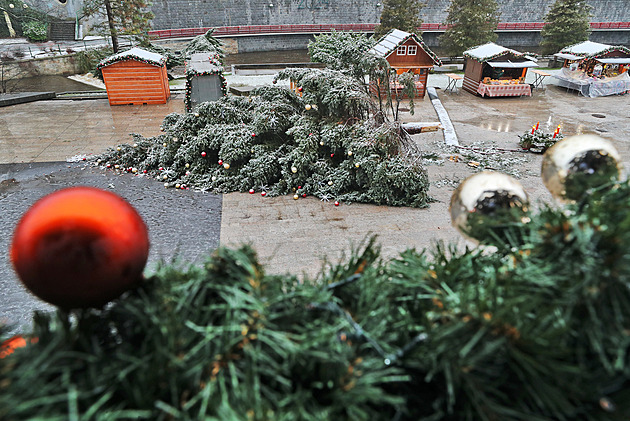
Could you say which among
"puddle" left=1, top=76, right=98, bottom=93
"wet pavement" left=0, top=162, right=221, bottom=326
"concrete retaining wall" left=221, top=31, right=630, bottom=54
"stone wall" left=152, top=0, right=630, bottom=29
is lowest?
"wet pavement" left=0, top=162, right=221, bottom=326

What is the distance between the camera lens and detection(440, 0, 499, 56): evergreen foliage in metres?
21.8

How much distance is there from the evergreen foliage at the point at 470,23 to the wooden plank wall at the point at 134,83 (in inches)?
660

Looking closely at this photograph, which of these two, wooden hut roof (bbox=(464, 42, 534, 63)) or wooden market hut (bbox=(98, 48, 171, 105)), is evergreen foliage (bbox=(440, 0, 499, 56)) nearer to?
wooden hut roof (bbox=(464, 42, 534, 63))

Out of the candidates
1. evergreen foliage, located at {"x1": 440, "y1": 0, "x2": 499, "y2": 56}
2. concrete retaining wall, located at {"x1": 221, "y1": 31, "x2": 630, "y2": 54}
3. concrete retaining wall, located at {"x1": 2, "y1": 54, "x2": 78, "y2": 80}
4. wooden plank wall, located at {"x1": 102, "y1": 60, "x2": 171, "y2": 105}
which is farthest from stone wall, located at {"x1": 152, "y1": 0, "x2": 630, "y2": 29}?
wooden plank wall, located at {"x1": 102, "y1": 60, "x2": 171, "y2": 105}

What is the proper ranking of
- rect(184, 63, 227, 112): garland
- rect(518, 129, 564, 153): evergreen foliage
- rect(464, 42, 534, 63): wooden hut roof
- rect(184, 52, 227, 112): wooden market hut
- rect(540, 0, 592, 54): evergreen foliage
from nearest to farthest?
rect(518, 129, 564, 153): evergreen foliage
rect(184, 63, 227, 112): garland
rect(184, 52, 227, 112): wooden market hut
rect(464, 42, 534, 63): wooden hut roof
rect(540, 0, 592, 54): evergreen foliage

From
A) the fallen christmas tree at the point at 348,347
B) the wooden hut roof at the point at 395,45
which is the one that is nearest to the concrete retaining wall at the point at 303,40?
the wooden hut roof at the point at 395,45

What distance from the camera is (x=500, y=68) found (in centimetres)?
1772

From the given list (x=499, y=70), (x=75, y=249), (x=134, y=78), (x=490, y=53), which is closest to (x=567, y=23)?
(x=499, y=70)

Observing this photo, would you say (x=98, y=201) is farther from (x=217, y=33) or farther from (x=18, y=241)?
(x=217, y=33)

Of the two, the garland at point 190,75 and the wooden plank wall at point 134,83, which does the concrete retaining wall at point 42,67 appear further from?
the garland at point 190,75

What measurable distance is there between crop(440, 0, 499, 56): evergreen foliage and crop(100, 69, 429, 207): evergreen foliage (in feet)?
57.3

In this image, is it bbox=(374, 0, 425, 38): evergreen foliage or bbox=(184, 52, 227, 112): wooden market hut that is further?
bbox=(374, 0, 425, 38): evergreen foliage

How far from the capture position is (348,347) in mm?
1371

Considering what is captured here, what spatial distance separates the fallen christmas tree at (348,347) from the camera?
117 cm
